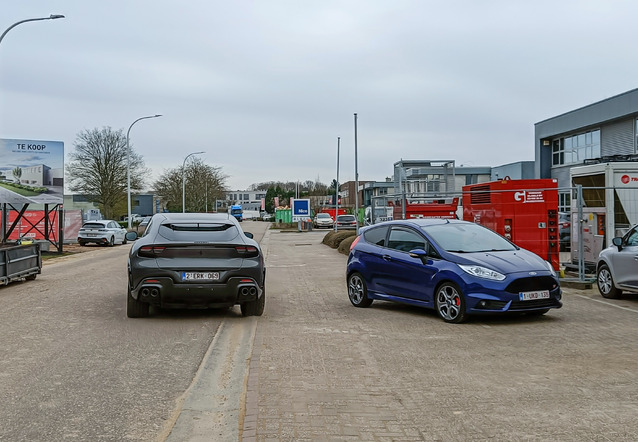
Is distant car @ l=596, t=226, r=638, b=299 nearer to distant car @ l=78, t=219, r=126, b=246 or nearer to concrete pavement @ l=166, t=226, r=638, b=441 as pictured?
concrete pavement @ l=166, t=226, r=638, b=441

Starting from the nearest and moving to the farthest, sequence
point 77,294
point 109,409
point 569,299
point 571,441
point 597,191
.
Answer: point 571,441, point 109,409, point 569,299, point 77,294, point 597,191

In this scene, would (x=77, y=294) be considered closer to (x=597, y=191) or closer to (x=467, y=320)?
(x=467, y=320)

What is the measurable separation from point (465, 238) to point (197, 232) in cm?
399

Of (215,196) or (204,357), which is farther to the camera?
(215,196)

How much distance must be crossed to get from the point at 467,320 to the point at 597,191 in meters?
7.48

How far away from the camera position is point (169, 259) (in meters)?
9.91

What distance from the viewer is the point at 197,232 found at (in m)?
10.4

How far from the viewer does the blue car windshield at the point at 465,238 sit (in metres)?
10.5

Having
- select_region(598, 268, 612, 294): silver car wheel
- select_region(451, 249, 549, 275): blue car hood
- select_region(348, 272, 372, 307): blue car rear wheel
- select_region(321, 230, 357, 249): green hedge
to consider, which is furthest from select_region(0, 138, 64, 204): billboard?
select_region(451, 249, 549, 275): blue car hood

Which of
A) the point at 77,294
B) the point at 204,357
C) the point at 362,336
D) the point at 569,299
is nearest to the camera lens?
the point at 204,357

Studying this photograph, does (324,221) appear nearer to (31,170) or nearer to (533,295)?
(31,170)

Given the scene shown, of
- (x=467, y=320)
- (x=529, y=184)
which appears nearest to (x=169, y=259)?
(x=467, y=320)

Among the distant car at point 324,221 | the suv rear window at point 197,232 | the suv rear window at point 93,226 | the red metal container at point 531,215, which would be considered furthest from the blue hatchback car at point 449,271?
the distant car at point 324,221

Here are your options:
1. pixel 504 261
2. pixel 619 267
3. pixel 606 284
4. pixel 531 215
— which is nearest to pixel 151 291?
pixel 504 261
